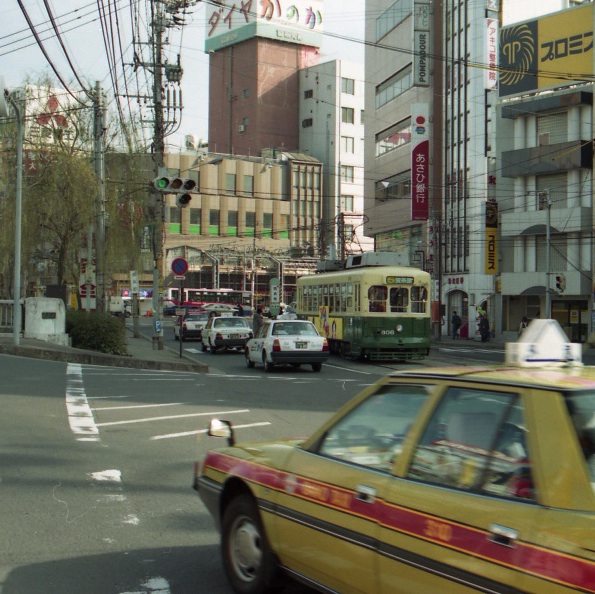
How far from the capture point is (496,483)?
142 inches

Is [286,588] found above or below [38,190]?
below

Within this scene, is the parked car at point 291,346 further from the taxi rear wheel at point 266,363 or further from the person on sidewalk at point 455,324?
the person on sidewalk at point 455,324

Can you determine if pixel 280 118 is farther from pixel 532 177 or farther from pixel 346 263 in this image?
pixel 346 263

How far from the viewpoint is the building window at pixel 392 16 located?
65.3 m

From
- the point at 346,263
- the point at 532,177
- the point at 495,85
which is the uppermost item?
the point at 495,85

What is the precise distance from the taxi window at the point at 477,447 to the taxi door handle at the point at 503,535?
166mm

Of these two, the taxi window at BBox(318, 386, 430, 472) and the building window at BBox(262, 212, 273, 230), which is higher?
the building window at BBox(262, 212, 273, 230)

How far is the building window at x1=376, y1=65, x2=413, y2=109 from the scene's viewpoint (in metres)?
65.0

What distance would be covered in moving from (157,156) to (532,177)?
27.4 meters

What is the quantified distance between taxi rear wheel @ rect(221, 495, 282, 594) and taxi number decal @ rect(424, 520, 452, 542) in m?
1.37

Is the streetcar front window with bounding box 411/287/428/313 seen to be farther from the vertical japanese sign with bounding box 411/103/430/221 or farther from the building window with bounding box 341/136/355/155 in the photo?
the building window with bounding box 341/136/355/155

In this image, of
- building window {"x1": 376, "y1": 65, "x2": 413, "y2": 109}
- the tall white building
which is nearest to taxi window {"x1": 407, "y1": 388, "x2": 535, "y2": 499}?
building window {"x1": 376, "y1": 65, "x2": 413, "y2": 109}

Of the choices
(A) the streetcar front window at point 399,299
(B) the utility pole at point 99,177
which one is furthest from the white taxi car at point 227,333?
(A) the streetcar front window at point 399,299

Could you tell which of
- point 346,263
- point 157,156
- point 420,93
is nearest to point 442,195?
point 420,93
